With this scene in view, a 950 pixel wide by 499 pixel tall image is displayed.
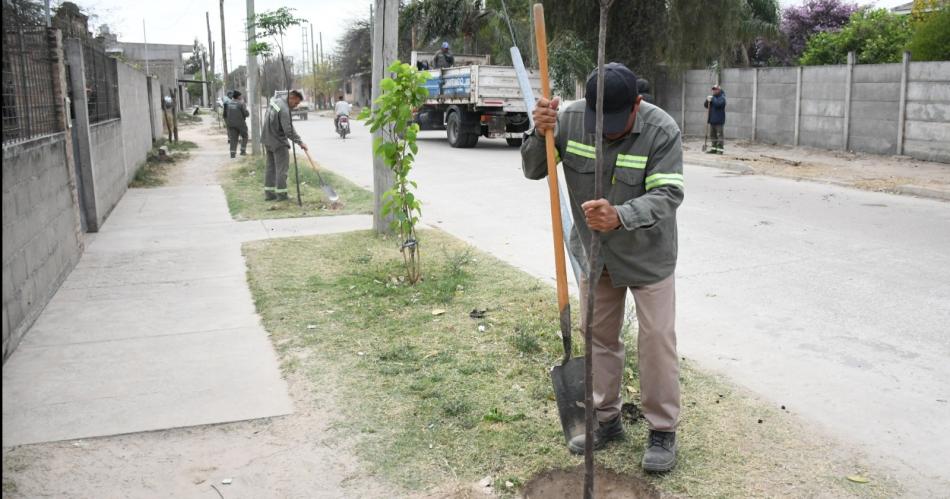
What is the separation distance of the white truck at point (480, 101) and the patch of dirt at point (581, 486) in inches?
680

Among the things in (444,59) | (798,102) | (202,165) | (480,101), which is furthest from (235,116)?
(798,102)

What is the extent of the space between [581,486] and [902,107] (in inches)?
587

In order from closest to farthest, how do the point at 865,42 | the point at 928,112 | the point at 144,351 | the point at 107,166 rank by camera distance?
the point at 144,351
the point at 107,166
the point at 928,112
the point at 865,42

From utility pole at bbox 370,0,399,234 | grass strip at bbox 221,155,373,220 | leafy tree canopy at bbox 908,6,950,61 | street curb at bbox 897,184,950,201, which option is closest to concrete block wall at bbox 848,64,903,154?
leafy tree canopy at bbox 908,6,950,61

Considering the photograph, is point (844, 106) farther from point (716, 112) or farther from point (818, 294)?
point (818, 294)

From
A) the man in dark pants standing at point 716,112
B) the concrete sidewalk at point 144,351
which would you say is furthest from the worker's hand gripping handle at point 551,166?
the man in dark pants standing at point 716,112

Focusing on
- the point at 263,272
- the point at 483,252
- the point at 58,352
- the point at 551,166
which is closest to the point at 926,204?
the point at 483,252

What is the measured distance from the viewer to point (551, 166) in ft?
10.9

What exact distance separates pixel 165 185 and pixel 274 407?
1181cm

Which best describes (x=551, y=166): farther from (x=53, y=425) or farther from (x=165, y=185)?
(x=165, y=185)

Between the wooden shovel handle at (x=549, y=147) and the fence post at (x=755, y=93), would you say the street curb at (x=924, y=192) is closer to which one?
the fence post at (x=755, y=93)

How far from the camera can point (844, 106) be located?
17.1 m

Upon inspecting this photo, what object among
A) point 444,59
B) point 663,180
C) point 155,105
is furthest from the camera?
point 155,105

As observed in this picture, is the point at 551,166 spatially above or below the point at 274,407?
above
